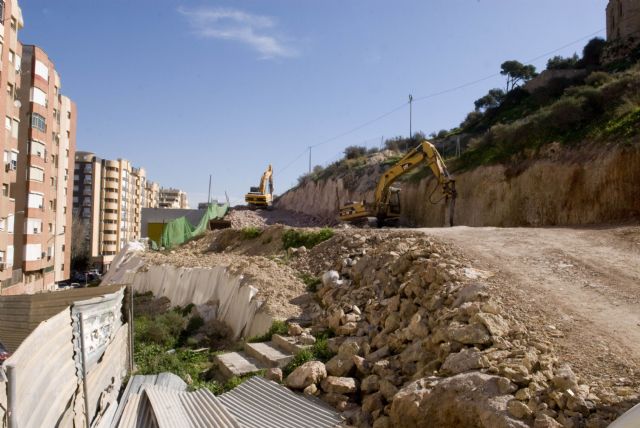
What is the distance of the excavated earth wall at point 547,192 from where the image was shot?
1555cm

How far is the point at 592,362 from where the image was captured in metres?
5.47

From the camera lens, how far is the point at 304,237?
1697 cm

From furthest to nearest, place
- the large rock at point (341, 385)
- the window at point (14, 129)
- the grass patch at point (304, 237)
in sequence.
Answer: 1. the window at point (14, 129)
2. the grass patch at point (304, 237)
3. the large rock at point (341, 385)

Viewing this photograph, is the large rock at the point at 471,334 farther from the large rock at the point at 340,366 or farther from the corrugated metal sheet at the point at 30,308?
the corrugated metal sheet at the point at 30,308

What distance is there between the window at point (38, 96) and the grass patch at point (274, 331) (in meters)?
30.1

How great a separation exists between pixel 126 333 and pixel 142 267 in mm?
12869

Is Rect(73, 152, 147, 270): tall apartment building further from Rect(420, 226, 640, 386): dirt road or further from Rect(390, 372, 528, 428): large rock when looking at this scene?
Rect(390, 372, 528, 428): large rock

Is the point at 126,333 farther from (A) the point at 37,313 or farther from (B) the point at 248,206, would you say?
(B) the point at 248,206

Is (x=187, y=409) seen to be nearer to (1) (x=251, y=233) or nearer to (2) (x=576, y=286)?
(2) (x=576, y=286)

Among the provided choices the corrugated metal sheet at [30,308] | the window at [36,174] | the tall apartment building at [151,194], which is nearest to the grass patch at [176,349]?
the corrugated metal sheet at [30,308]

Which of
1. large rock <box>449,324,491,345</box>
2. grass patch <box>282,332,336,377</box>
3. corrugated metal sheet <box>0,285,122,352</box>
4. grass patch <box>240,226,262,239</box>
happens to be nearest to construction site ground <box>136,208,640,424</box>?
large rock <box>449,324,491,345</box>

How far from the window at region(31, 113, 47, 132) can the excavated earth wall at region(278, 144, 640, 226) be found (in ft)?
78.4

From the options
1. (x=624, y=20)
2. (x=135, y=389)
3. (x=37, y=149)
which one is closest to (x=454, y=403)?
(x=135, y=389)

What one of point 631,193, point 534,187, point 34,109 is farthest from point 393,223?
point 34,109
